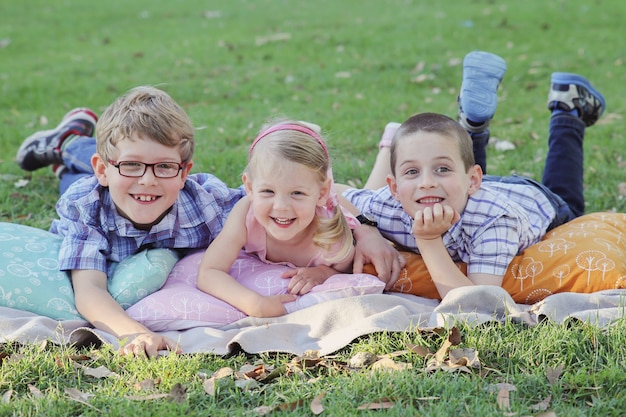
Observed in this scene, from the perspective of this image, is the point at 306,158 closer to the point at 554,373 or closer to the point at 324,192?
the point at 324,192

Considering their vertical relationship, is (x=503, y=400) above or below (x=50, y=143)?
below

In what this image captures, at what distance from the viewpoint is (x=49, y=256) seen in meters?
4.22

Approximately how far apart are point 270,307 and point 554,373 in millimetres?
1454

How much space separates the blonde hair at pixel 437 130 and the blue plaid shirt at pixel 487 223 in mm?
265

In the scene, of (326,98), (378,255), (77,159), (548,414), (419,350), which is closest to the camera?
(548,414)

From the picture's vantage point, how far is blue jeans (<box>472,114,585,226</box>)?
5227 mm

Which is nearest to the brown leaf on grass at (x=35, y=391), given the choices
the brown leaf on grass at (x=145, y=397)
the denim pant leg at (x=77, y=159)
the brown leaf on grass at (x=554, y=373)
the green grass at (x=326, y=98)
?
the green grass at (x=326, y=98)

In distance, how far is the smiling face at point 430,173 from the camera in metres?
4.07

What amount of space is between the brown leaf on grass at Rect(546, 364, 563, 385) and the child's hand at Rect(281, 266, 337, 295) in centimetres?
138

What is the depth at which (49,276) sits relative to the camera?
13.3 ft

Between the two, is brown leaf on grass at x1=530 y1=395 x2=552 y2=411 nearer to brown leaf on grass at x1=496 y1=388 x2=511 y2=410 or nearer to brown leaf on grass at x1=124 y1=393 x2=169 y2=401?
brown leaf on grass at x1=496 y1=388 x2=511 y2=410

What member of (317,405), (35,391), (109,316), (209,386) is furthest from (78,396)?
(317,405)

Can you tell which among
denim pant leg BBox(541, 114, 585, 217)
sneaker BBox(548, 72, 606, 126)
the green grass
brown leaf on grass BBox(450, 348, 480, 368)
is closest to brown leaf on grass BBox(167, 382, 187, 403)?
the green grass

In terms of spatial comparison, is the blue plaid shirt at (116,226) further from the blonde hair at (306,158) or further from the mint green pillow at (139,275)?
the blonde hair at (306,158)
